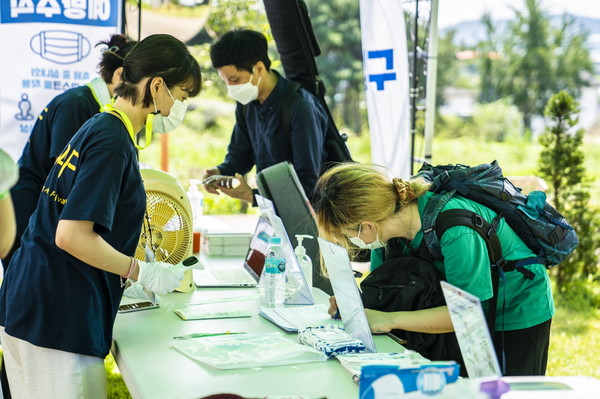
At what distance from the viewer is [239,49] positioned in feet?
10.6

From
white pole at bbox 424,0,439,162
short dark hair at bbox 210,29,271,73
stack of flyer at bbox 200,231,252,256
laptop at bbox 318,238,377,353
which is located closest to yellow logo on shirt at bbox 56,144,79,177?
laptop at bbox 318,238,377,353

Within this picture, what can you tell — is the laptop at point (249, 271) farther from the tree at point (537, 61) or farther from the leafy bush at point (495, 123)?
the tree at point (537, 61)

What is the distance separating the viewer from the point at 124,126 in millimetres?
1933

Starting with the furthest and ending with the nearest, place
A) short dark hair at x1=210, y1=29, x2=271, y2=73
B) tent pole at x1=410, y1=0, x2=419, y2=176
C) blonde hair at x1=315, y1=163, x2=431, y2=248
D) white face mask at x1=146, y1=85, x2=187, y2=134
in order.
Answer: tent pole at x1=410, y1=0, x2=419, y2=176
short dark hair at x1=210, y1=29, x2=271, y2=73
white face mask at x1=146, y1=85, x2=187, y2=134
blonde hair at x1=315, y1=163, x2=431, y2=248

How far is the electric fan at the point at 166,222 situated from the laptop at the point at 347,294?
82 centimetres

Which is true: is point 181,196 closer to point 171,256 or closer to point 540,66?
point 171,256

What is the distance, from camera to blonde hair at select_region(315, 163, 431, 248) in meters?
2.10

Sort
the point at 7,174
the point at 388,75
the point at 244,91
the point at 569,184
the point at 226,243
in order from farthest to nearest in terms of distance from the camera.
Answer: the point at 569,184, the point at 388,75, the point at 226,243, the point at 244,91, the point at 7,174

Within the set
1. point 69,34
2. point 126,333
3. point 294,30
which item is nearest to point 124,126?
point 126,333

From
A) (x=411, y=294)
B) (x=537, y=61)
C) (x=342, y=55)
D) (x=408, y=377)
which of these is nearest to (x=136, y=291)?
(x=411, y=294)

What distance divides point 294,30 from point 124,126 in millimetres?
1876

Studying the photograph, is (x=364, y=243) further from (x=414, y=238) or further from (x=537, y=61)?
(x=537, y=61)

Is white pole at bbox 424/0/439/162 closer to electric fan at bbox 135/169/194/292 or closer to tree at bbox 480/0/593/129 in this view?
electric fan at bbox 135/169/194/292

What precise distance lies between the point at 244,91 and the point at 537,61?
17.5 m
